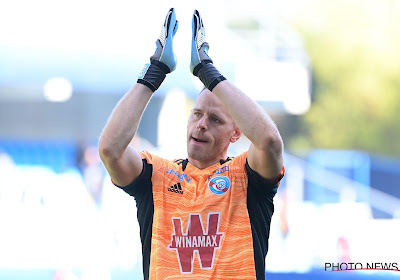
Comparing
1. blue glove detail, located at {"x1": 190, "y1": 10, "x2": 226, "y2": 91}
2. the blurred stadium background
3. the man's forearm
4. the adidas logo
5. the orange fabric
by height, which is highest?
the blurred stadium background

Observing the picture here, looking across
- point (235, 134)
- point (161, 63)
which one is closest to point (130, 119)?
point (161, 63)

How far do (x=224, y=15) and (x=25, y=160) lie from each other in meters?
4.68

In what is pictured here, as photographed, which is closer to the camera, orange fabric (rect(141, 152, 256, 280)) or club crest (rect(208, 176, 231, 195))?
orange fabric (rect(141, 152, 256, 280))

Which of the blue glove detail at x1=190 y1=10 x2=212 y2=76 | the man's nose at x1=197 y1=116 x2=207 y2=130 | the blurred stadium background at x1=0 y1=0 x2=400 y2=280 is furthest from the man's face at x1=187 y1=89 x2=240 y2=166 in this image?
the blurred stadium background at x1=0 y1=0 x2=400 y2=280

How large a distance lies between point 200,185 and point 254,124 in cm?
45

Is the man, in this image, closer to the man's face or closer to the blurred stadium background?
the man's face

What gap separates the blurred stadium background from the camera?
9.02 meters

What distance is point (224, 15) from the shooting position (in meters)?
12.7

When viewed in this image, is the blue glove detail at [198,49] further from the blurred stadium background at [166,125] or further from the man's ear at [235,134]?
the blurred stadium background at [166,125]

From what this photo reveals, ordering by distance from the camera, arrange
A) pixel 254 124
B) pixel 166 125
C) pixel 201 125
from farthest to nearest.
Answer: pixel 166 125 < pixel 201 125 < pixel 254 124

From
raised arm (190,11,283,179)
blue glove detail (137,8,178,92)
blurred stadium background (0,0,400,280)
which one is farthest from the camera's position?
blurred stadium background (0,0,400,280)

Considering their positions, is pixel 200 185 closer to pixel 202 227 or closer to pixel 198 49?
pixel 202 227

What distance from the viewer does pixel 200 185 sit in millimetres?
3312

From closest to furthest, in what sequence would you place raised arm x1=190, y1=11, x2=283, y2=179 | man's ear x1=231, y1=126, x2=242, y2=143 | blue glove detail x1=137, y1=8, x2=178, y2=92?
raised arm x1=190, y1=11, x2=283, y2=179, blue glove detail x1=137, y1=8, x2=178, y2=92, man's ear x1=231, y1=126, x2=242, y2=143
